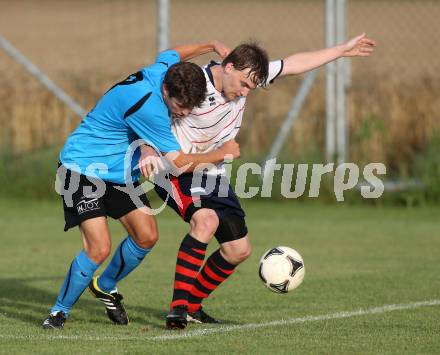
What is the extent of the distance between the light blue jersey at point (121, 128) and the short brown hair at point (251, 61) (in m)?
0.48

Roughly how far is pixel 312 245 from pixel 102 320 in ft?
15.6

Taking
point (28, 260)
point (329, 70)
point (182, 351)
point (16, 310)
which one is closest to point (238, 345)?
point (182, 351)

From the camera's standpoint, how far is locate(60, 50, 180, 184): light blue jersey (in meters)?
7.39

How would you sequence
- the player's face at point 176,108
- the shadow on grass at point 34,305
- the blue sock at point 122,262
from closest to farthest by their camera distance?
the player's face at point 176,108 < the blue sock at point 122,262 < the shadow on grass at point 34,305

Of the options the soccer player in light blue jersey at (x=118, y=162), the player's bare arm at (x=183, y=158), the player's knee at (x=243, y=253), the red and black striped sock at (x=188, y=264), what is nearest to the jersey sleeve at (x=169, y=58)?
the soccer player in light blue jersey at (x=118, y=162)

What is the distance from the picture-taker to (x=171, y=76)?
7266 mm

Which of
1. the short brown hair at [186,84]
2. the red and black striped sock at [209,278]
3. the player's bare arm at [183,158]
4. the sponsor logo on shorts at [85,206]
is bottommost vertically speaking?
the red and black striped sock at [209,278]

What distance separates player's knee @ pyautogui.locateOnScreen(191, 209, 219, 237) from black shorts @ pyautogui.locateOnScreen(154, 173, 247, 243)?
7cm

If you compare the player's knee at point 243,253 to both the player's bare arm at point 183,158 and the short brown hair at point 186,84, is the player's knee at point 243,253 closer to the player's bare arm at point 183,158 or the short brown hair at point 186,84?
the player's bare arm at point 183,158

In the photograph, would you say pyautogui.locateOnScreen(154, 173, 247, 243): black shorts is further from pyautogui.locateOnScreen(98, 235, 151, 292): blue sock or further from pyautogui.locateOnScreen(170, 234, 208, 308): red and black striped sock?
pyautogui.locateOnScreen(98, 235, 151, 292): blue sock

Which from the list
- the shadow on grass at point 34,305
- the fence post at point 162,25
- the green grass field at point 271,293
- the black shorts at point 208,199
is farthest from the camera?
the fence post at point 162,25

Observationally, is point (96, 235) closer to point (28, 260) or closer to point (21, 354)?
point (21, 354)

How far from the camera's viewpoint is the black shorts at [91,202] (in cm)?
766

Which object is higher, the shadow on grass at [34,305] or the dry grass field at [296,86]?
the dry grass field at [296,86]
